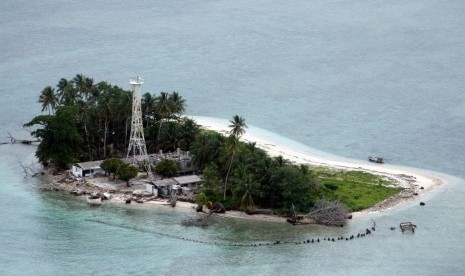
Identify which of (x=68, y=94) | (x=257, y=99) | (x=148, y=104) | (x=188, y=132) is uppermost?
(x=257, y=99)

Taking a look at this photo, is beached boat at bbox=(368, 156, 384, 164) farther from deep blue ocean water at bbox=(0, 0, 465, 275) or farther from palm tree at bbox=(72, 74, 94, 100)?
palm tree at bbox=(72, 74, 94, 100)

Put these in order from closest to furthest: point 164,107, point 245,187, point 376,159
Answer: point 245,187 → point 164,107 → point 376,159

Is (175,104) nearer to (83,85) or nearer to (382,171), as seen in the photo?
(83,85)

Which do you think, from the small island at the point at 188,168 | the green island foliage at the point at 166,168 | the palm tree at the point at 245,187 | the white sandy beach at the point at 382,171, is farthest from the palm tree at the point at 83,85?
the palm tree at the point at 245,187

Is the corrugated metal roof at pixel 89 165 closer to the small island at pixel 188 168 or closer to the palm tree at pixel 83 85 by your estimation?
the small island at pixel 188 168

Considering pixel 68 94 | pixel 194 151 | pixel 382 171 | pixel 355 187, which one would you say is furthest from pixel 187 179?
pixel 382 171

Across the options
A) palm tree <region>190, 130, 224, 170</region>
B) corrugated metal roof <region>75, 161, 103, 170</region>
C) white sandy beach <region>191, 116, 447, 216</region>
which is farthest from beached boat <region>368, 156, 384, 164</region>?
corrugated metal roof <region>75, 161, 103, 170</region>
